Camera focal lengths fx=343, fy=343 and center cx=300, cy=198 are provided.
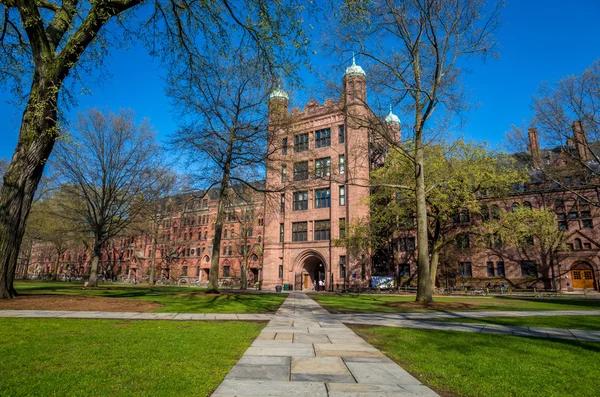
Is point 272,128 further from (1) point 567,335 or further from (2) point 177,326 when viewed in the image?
(1) point 567,335

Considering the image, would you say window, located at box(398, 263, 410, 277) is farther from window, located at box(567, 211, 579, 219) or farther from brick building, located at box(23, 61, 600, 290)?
window, located at box(567, 211, 579, 219)

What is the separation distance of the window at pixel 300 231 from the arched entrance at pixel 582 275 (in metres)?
27.7

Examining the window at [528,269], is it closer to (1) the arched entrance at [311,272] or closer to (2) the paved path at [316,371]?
(1) the arched entrance at [311,272]

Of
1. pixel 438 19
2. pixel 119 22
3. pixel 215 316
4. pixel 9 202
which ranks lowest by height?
pixel 215 316

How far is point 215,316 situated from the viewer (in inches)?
394

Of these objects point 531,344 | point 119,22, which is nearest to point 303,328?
point 531,344

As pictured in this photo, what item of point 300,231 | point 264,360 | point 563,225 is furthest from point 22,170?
point 563,225

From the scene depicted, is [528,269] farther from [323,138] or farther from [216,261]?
[216,261]

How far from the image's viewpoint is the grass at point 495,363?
369 centimetres

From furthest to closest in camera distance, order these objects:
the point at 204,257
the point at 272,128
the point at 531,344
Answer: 1. the point at 204,257
2. the point at 272,128
3. the point at 531,344

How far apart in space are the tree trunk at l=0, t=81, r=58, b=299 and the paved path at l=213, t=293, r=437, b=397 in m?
9.13

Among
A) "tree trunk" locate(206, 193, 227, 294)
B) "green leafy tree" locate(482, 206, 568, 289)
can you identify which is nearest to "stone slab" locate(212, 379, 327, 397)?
"tree trunk" locate(206, 193, 227, 294)

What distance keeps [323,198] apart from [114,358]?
1359 inches

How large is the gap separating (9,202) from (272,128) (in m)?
13.8
